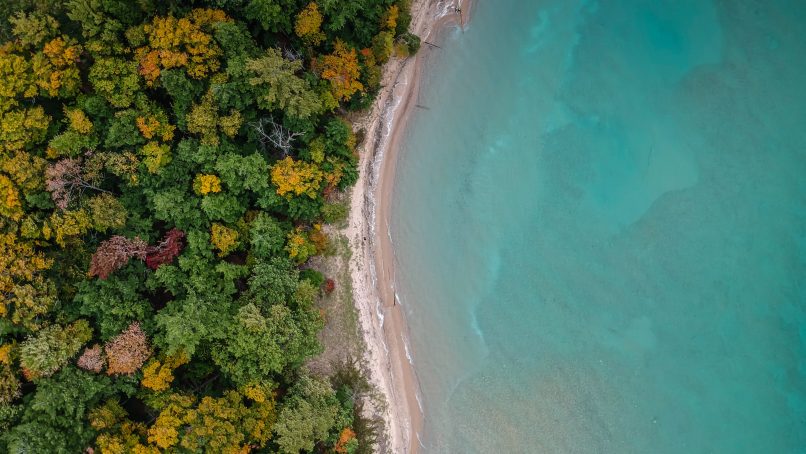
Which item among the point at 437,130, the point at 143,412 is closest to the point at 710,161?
the point at 437,130

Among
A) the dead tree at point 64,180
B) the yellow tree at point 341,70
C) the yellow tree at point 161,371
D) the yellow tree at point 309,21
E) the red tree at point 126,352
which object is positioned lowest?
the yellow tree at point 161,371

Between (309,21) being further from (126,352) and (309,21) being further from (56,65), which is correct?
(126,352)

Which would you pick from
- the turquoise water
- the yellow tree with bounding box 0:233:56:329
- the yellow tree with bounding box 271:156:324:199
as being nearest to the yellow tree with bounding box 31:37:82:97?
the yellow tree with bounding box 0:233:56:329

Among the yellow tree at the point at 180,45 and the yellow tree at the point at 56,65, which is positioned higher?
the yellow tree at the point at 180,45

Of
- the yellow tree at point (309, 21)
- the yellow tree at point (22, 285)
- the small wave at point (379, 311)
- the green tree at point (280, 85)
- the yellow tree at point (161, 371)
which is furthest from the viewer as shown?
the small wave at point (379, 311)

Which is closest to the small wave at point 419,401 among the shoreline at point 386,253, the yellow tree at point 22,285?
the shoreline at point 386,253

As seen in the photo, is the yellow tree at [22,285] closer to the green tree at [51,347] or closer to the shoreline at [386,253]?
the green tree at [51,347]

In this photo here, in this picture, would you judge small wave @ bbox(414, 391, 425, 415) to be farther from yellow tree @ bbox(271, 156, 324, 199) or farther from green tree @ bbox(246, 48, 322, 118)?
green tree @ bbox(246, 48, 322, 118)

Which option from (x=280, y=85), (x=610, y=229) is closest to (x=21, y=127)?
(x=280, y=85)
